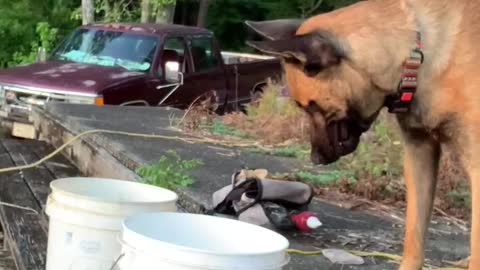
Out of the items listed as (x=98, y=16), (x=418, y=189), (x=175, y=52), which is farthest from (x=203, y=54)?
(x=98, y=16)

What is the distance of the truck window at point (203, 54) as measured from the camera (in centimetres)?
1362

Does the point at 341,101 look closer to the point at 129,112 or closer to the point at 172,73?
the point at 129,112

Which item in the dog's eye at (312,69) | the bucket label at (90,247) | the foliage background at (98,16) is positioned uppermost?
the dog's eye at (312,69)

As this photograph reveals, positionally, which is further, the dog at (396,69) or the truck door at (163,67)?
the truck door at (163,67)

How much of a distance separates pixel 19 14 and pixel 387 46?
1992 cm

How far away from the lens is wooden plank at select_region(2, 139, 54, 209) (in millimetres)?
6816

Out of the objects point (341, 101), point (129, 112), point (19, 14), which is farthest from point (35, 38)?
point (341, 101)

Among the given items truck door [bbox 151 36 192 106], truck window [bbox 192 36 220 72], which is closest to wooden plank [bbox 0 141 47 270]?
truck door [bbox 151 36 192 106]

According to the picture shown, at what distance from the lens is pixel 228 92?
14.3 metres

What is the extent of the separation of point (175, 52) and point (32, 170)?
18.6 feet

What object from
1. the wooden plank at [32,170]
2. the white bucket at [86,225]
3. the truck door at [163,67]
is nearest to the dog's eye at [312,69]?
the white bucket at [86,225]

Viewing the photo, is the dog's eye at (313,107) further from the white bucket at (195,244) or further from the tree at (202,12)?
the tree at (202,12)

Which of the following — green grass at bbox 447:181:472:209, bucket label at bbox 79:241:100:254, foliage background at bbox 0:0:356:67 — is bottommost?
foliage background at bbox 0:0:356:67

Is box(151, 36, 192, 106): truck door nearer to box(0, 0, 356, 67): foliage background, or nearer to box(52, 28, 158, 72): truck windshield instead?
box(52, 28, 158, 72): truck windshield
